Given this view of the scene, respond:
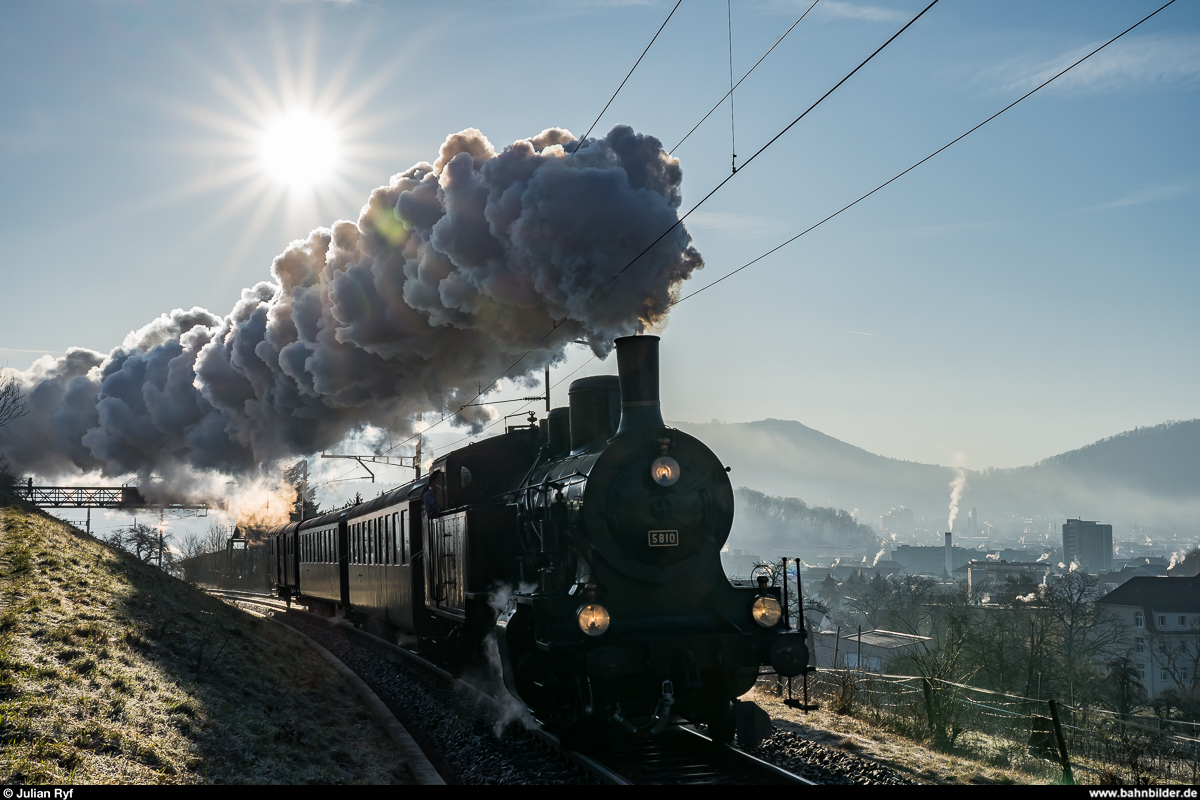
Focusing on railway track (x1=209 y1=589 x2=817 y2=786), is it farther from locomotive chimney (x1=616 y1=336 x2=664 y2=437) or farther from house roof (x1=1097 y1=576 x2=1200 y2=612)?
house roof (x1=1097 y1=576 x2=1200 y2=612)

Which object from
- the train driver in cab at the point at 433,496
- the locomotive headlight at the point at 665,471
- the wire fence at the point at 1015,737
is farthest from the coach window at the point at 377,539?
the locomotive headlight at the point at 665,471

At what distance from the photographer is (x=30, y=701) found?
23.2 ft

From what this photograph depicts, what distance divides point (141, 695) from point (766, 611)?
6.32m

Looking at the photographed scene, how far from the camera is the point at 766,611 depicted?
9.28m

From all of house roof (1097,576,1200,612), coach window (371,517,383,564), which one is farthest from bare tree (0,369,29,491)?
house roof (1097,576,1200,612)

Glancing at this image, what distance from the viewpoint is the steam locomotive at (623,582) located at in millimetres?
8719

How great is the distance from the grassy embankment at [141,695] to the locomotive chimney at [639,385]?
442cm

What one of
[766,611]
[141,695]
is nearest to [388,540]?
[141,695]

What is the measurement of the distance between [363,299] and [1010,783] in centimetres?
1605

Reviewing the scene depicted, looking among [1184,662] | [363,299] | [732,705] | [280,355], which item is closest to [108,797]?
[732,705]

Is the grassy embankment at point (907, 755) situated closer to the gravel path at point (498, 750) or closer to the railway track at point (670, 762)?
the gravel path at point (498, 750)

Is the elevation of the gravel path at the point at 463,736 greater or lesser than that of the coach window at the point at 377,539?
lesser

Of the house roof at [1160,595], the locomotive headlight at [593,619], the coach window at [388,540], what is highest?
the coach window at [388,540]

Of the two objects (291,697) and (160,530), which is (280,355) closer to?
(291,697)
